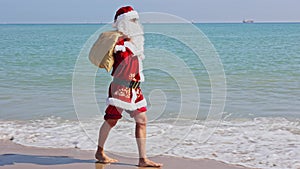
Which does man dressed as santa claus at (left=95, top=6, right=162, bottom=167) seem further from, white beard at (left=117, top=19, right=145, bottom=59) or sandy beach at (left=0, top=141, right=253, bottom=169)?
sandy beach at (left=0, top=141, right=253, bottom=169)

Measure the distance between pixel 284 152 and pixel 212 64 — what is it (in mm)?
10046

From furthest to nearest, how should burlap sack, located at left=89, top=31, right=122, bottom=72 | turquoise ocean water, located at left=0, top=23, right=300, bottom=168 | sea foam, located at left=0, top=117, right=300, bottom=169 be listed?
turquoise ocean water, located at left=0, top=23, right=300, bottom=168 < sea foam, located at left=0, top=117, right=300, bottom=169 < burlap sack, located at left=89, top=31, right=122, bottom=72

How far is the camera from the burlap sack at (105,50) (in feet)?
13.1

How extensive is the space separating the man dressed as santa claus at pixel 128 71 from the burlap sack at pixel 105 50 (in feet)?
0.15

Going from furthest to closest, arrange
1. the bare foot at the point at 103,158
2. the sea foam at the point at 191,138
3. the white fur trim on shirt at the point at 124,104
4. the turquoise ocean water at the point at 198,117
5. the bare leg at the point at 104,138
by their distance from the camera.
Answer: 1. the turquoise ocean water at the point at 198,117
2. the sea foam at the point at 191,138
3. the bare foot at the point at 103,158
4. the bare leg at the point at 104,138
5. the white fur trim on shirt at the point at 124,104

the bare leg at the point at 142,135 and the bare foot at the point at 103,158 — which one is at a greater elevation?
the bare leg at the point at 142,135

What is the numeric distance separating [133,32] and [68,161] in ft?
4.72

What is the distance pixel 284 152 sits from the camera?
16.1 feet

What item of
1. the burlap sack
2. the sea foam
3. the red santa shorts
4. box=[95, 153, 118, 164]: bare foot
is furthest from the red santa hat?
the sea foam

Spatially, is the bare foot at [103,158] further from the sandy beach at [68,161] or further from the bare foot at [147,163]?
the bare foot at [147,163]

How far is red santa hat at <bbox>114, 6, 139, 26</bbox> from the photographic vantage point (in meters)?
4.09

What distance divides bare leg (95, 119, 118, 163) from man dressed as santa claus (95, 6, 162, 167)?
0.04 meters

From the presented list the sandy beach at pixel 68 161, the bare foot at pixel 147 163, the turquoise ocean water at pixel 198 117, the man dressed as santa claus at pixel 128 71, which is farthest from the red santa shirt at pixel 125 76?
the turquoise ocean water at pixel 198 117

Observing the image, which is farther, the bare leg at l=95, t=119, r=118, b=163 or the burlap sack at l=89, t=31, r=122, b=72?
the bare leg at l=95, t=119, r=118, b=163
